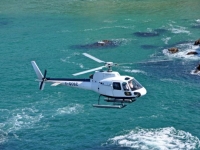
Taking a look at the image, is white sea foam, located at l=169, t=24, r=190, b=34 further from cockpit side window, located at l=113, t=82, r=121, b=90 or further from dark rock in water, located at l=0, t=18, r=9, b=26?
cockpit side window, located at l=113, t=82, r=121, b=90

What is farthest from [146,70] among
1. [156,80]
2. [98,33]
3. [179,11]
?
[179,11]

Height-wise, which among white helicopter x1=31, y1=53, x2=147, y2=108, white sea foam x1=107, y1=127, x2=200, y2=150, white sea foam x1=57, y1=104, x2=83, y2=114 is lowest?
white sea foam x1=107, y1=127, x2=200, y2=150

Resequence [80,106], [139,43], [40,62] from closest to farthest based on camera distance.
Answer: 1. [80,106]
2. [40,62]
3. [139,43]

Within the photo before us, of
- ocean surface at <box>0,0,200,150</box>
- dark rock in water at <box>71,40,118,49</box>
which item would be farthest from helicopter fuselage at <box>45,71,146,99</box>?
dark rock in water at <box>71,40,118,49</box>

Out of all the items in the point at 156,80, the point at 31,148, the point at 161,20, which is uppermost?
the point at 161,20

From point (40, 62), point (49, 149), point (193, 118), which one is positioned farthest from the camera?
point (40, 62)

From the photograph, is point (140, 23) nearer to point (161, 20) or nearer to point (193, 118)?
point (161, 20)

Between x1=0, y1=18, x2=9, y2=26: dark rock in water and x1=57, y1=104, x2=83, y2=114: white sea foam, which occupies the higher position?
x1=0, y1=18, x2=9, y2=26: dark rock in water

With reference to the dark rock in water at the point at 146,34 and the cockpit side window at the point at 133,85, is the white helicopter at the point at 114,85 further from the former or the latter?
the dark rock in water at the point at 146,34
